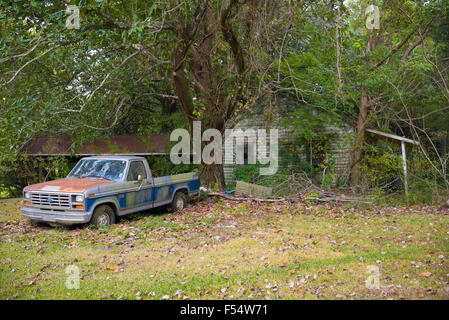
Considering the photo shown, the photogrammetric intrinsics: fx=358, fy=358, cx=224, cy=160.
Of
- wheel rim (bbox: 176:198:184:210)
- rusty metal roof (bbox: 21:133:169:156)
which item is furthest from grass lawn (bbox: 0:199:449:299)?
rusty metal roof (bbox: 21:133:169:156)

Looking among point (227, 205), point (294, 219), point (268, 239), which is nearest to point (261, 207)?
point (227, 205)

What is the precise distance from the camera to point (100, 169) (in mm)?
9836

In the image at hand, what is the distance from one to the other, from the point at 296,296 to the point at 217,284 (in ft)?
3.81

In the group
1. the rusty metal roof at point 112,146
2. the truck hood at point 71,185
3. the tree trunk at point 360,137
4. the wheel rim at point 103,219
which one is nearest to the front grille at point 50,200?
the truck hood at point 71,185

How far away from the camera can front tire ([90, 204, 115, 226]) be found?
28.5 ft

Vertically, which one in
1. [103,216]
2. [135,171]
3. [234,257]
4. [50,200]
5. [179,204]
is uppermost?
[135,171]

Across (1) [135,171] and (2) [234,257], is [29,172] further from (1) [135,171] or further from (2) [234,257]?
(2) [234,257]

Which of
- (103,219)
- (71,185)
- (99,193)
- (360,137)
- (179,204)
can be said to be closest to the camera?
(99,193)

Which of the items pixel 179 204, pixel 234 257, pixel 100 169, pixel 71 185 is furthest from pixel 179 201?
pixel 234 257

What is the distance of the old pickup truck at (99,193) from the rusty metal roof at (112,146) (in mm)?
6787

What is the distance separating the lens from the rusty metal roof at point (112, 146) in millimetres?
17594

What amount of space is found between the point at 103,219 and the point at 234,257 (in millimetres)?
3978

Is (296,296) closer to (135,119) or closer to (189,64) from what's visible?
(189,64)

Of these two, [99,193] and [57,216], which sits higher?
[99,193]
